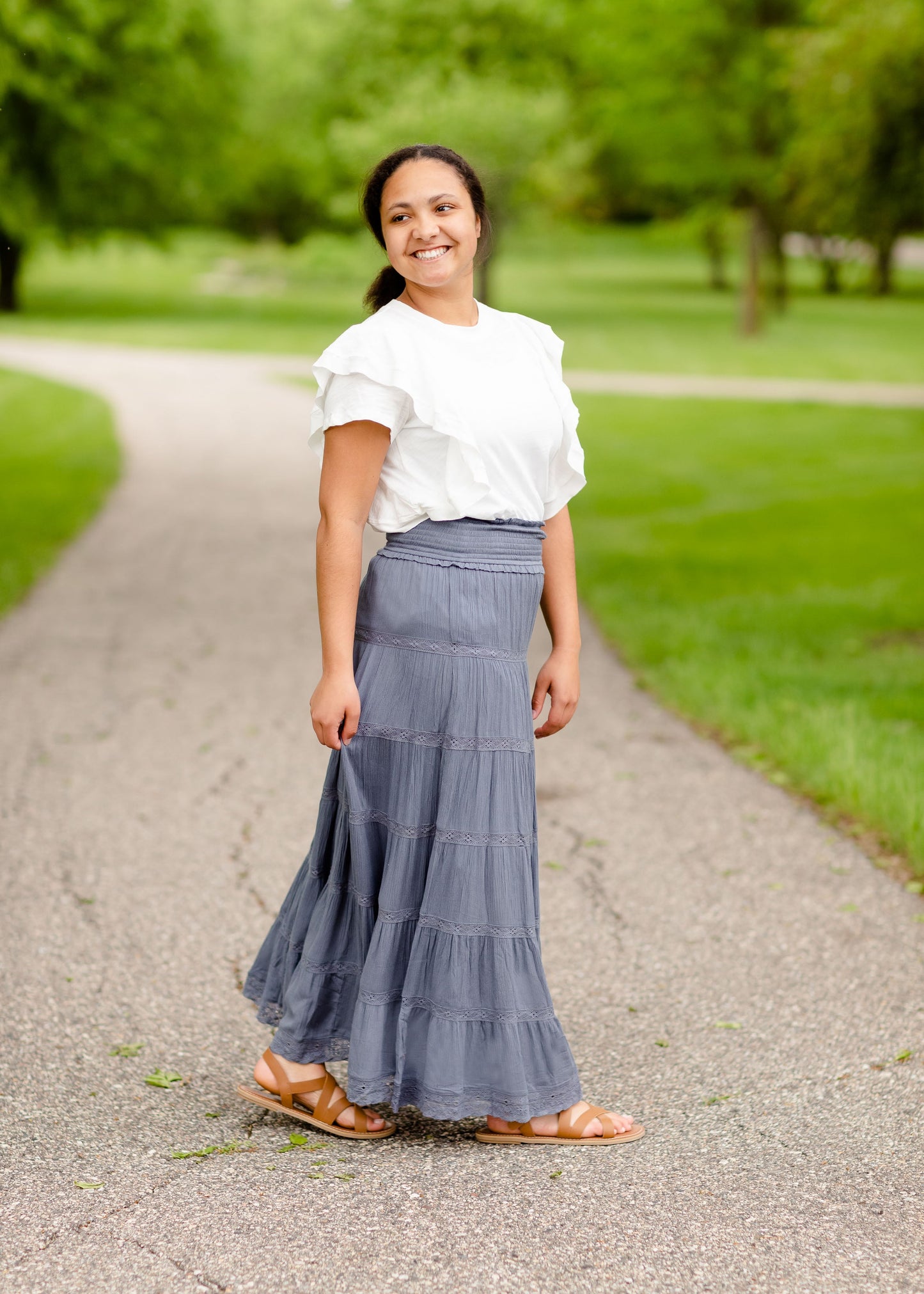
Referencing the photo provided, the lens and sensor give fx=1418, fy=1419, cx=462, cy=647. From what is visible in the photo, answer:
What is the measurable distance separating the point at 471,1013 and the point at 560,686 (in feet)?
2.29

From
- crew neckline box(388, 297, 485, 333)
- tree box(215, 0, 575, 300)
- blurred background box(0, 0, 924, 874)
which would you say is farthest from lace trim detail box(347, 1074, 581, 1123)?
tree box(215, 0, 575, 300)

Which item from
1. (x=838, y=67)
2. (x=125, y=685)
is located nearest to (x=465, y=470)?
(x=125, y=685)

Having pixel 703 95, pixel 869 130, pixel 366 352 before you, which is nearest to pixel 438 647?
pixel 366 352

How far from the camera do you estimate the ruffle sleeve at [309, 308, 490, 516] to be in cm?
264

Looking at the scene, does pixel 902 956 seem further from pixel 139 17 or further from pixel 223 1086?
pixel 139 17

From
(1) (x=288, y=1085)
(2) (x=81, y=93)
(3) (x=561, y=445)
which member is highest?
(2) (x=81, y=93)

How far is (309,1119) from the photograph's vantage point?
9.71ft

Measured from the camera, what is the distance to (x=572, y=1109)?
9.54 ft

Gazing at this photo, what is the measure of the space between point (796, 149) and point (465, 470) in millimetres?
9018

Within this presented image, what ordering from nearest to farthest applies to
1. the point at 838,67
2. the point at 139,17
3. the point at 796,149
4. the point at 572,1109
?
the point at 572,1109 → the point at 838,67 → the point at 796,149 → the point at 139,17

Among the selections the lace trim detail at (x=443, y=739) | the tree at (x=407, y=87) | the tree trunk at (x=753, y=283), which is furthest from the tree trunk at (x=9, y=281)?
the lace trim detail at (x=443, y=739)

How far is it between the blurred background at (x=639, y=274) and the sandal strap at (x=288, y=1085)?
1931 millimetres

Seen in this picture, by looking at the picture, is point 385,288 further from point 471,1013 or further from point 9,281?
point 9,281

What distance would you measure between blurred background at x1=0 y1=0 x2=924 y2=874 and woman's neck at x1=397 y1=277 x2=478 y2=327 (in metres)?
0.39
